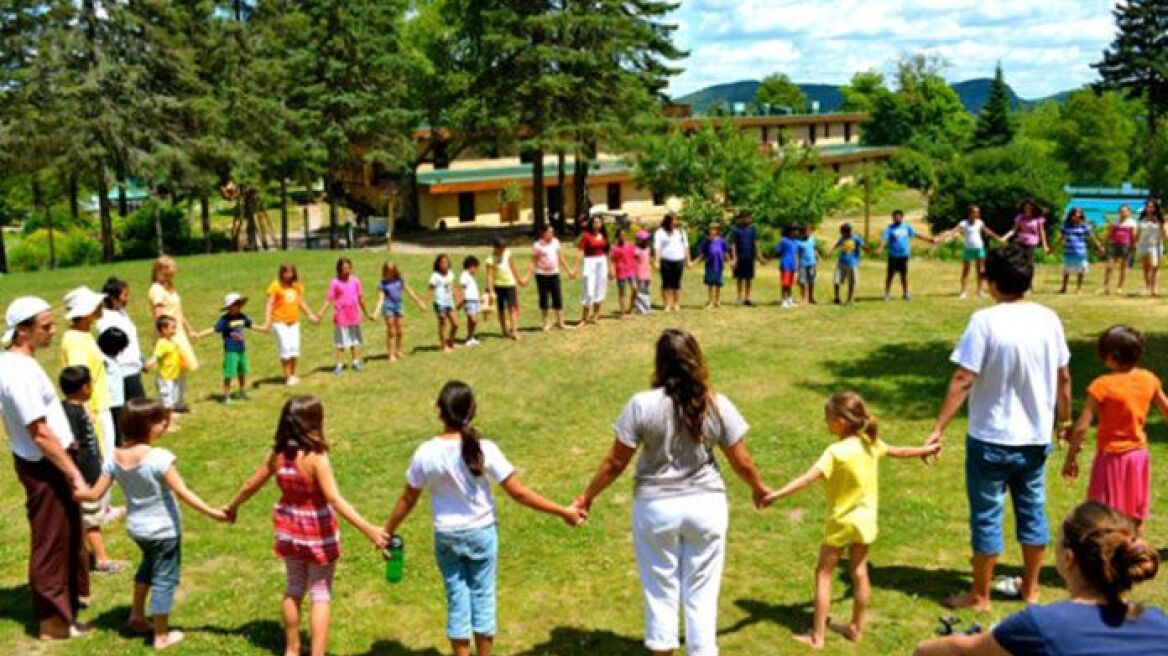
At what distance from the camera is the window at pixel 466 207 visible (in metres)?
51.1

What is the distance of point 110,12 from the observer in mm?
33562

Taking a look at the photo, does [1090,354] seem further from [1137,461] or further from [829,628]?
[829,628]

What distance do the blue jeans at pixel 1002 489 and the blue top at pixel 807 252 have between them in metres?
12.6

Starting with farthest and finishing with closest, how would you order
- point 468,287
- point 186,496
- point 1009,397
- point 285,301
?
point 468,287 → point 285,301 → point 1009,397 → point 186,496

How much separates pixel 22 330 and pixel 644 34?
36.0 meters

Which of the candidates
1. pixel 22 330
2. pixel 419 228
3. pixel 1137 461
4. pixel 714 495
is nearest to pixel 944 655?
pixel 714 495

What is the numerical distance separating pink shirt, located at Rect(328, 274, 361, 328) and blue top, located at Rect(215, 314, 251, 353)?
1591 millimetres

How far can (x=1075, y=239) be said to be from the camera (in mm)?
19016

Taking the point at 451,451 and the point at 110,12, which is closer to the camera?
the point at 451,451

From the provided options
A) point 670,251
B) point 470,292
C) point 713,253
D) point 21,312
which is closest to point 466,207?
point 713,253

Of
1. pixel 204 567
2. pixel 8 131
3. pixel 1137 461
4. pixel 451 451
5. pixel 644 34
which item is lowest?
pixel 204 567

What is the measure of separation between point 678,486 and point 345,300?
32.5ft

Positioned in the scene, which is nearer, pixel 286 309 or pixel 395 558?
pixel 395 558

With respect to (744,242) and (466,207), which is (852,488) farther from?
(466,207)
